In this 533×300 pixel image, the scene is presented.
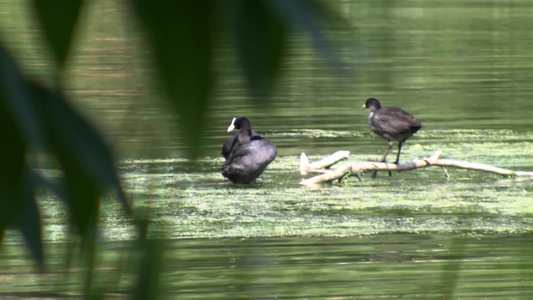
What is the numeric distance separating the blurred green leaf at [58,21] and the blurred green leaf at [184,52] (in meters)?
0.03

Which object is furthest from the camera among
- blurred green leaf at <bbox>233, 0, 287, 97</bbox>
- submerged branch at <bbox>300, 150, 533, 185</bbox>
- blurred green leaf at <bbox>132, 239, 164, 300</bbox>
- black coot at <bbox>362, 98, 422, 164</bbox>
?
black coot at <bbox>362, 98, 422, 164</bbox>

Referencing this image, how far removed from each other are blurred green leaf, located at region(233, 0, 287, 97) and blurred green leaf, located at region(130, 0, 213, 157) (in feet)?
0.05

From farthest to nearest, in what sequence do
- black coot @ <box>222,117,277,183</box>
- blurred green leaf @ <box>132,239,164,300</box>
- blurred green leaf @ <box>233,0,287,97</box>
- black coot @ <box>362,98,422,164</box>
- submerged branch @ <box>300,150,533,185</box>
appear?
black coot @ <box>362,98,422,164</box> < black coot @ <box>222,117,277,183</box> < submerged branch @ <box>300,150,533,185</box> < blurred green leaf @ <box>132,239,164,300</box> < blurred green leaf @ <box>233,0,287,97</box>

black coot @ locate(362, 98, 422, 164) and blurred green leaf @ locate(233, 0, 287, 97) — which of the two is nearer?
blurred green leaf @ locate(233, 0, 287, 97)

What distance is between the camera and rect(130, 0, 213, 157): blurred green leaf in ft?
1.60

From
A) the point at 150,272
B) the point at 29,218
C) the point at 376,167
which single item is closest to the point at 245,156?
the point at 376,167

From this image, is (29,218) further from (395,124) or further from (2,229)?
(395,124)

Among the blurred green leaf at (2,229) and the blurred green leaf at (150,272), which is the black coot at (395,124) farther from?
the blurred green leaf at (2,229)

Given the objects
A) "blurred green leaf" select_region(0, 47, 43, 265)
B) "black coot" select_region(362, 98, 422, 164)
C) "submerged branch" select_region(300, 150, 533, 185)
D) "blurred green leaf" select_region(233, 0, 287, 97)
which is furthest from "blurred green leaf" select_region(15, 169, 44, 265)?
"black coot" select_region(362, 98, 422, 164)

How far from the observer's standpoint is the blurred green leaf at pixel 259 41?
48 centimetres

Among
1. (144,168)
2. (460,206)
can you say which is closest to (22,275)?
(460,206)

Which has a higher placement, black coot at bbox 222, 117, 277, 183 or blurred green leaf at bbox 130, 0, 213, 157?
blurred green leaf at bbox 130, 0, 213, 157

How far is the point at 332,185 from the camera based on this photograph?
15.6ft

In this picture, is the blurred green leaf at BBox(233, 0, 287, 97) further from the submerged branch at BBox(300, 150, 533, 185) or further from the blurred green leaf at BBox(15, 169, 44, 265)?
the submerged branch at BBox(300, 150, 533, 185)
